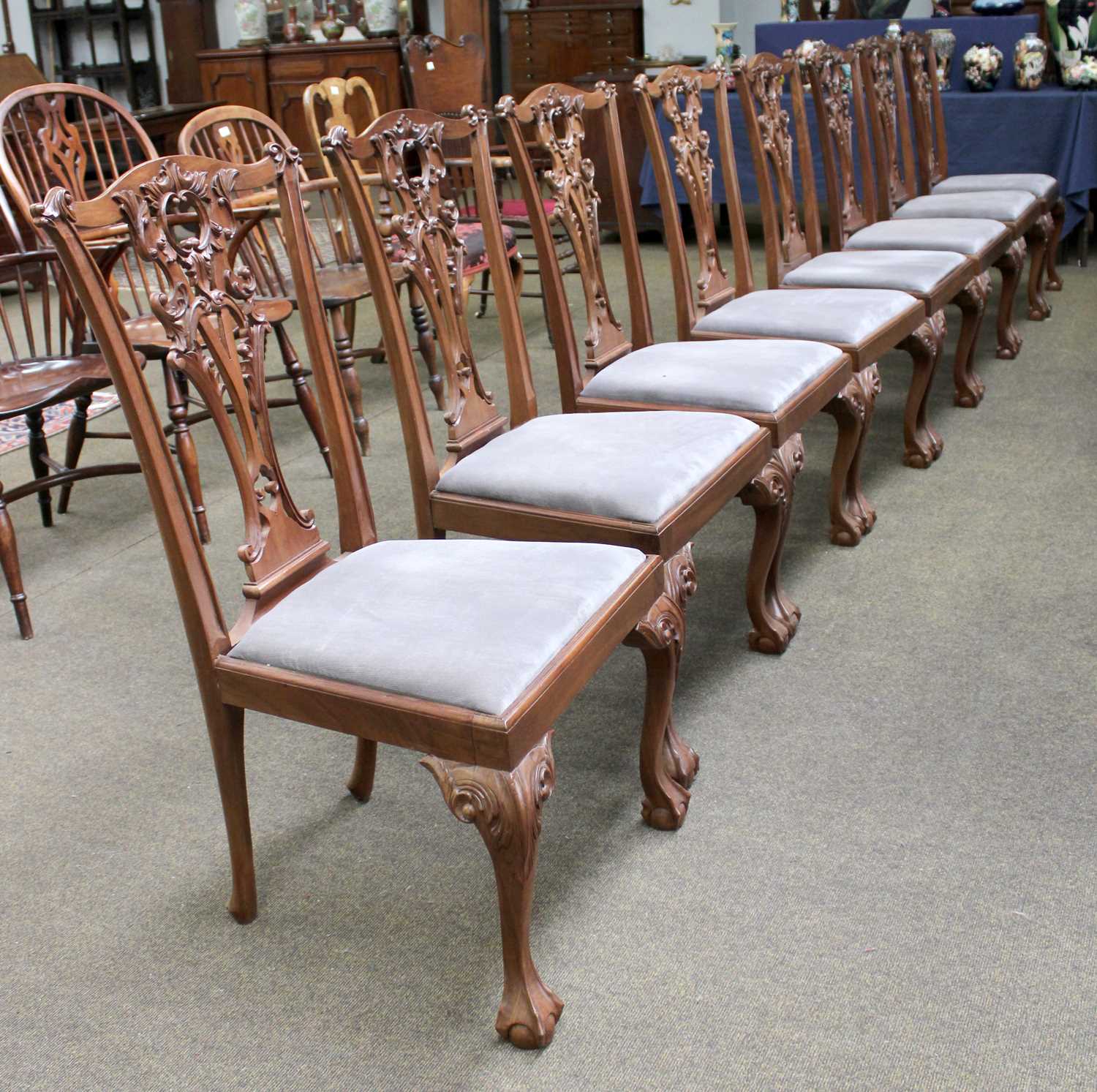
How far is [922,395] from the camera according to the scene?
10.1ft

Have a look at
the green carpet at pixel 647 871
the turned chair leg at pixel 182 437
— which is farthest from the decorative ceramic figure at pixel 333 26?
the green carpet at pixel 647 871

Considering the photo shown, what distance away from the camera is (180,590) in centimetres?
148

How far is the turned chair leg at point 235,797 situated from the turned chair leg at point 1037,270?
145 inches

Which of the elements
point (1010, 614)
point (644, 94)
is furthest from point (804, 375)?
point (644, 94)

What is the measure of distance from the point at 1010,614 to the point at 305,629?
1.49 metres

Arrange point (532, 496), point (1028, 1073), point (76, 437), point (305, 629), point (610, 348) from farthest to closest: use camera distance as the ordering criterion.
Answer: point (76, 437)
point (610, 348)
point (532, 496)
point (305, 629)
point (1028, 1073)

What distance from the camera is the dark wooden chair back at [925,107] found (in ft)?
14.2

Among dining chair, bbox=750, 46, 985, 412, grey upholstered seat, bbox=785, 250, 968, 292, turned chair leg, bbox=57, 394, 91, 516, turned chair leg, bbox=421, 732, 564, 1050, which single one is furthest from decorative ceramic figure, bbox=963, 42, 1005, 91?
turned chair leg, bbox=421, 732, 564, 1050

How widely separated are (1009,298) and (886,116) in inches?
28.6

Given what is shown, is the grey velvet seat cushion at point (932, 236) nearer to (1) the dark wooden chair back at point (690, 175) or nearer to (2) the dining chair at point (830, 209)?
(2) the dining chair at point (830, 209)

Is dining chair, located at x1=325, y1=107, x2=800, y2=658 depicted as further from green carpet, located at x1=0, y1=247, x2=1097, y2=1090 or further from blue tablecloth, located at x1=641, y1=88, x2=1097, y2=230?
blue tablecloth, located at x1=641, y1=88, x2=1097, y2=230

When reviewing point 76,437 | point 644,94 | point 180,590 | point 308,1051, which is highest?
point 644,94

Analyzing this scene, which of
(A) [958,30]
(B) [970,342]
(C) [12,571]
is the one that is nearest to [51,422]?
(C) [12,571]

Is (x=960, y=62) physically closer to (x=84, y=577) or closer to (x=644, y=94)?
(x=644, y=94)
